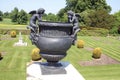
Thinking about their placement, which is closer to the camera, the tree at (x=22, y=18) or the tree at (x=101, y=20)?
the tree at (x=101, y=20)

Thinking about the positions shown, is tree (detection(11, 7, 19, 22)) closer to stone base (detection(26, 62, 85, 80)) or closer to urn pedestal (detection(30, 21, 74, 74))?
stone base (detection(26, 62, 85, 80))

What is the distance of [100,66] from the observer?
20.4 meters

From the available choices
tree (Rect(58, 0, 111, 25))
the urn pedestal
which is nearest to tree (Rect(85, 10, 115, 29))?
tree (Rect(58, 0, 111, 25))

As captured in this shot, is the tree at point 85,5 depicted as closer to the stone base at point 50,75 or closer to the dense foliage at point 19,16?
the dense foliage at point 19,16

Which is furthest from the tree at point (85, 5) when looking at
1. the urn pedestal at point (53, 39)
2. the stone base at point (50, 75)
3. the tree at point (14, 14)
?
the urn pedestal at point (53, 39)

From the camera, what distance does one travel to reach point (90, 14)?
196ft

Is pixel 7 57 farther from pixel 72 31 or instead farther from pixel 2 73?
pixel 72 31

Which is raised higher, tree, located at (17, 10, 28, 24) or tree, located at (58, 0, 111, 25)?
tree, located at (58, 0, 111, 25)

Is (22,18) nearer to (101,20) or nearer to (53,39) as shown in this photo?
(101,20)

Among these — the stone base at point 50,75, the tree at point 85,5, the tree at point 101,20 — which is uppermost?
the tree at point 85,5

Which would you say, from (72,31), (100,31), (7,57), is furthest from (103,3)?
(72,31)

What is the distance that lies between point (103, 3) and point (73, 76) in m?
67.0

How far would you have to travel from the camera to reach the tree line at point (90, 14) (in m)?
58.2

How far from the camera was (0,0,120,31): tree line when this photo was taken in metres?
58.2
